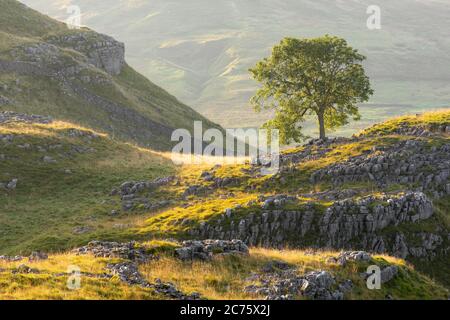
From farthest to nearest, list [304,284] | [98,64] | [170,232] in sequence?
1. [98,64]
2. [170,232]
3. [304,284]

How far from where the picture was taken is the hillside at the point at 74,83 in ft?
275

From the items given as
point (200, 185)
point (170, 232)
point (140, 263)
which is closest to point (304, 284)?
point (140, 263)

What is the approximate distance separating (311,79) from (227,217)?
79.5ft

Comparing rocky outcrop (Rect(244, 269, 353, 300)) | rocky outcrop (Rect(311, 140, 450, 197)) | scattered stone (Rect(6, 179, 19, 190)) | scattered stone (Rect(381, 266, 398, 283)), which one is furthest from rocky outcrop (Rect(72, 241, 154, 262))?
rocky outcrop (Rect(311, 140, 450, 197))

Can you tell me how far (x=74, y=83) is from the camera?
9162 cm

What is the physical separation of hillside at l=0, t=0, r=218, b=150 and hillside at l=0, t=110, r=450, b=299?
20.0 meters

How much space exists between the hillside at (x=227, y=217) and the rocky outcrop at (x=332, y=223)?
79mm

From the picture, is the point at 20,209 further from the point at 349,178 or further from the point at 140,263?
the point at 349,178

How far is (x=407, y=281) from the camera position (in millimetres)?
27438

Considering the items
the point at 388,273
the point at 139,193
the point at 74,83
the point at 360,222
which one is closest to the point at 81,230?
the point at 139,193

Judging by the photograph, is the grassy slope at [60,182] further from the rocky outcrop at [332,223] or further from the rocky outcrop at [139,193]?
the rocky outcrop at [332,223]

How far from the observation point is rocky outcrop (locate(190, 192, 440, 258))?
3694cm

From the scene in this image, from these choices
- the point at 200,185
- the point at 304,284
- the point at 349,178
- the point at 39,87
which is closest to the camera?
the point at 304,284

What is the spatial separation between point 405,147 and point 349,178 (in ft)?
21.6
